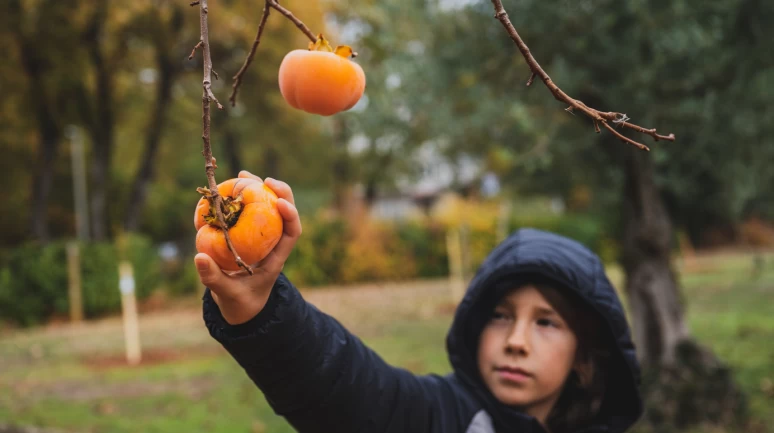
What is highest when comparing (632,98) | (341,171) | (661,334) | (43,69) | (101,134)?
(43,69)

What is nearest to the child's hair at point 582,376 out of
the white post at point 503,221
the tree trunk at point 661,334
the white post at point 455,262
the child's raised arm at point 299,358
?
the child's raised arm at point 299,358

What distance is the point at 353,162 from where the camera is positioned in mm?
20906

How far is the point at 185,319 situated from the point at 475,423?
33.3ft

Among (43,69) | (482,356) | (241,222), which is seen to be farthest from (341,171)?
(241,222)

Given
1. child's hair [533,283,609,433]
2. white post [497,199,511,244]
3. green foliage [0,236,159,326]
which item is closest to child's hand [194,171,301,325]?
child's hair [533,283,609,433]

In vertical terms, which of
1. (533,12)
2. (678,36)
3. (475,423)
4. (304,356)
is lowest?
(475,423)

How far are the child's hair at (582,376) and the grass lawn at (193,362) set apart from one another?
113 inches

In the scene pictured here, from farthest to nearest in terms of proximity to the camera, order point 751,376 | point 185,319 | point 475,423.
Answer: point 185,319 → point 751,376 → point 475,423

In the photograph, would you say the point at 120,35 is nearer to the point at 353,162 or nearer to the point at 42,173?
the point at 42,173

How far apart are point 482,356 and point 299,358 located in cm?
65

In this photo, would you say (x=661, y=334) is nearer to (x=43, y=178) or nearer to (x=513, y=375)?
(x=513, y=375)

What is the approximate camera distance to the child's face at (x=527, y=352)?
1.66 meters

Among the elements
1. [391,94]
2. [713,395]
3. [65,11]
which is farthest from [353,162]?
[713,395]

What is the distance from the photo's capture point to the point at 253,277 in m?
1.04
